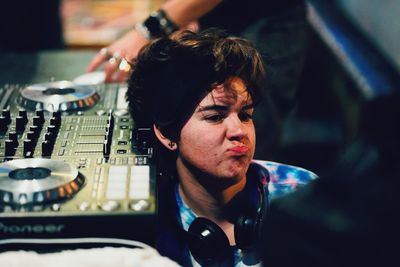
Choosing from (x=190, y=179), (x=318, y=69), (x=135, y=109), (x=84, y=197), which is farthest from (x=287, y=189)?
(x=318, y=69)

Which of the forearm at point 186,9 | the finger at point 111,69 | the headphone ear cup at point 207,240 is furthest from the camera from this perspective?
the forearm at point 186,9

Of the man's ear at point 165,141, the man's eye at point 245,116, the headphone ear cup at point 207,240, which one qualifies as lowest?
the headphone ear cup at point 207,240

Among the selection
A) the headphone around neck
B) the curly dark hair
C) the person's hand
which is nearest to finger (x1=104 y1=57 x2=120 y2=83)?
the person's hand

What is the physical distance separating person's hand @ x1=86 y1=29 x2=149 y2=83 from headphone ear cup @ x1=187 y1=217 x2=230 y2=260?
20.9 inches

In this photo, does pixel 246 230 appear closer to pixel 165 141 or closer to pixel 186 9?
pixel 165 141

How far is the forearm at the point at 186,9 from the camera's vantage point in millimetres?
1678

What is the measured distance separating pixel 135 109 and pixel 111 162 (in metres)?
0.20

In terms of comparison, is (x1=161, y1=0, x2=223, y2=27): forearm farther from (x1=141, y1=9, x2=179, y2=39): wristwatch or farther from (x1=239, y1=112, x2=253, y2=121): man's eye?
(x1=239, y1=112, x2=253, y2=121): man's eye

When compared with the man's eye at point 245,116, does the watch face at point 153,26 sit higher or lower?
higher

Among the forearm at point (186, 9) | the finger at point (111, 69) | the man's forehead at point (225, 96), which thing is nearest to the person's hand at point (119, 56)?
the finger at point (111, 69)

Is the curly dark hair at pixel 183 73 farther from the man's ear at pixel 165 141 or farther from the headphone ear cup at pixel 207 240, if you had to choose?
the headphone ear cup at pixel 207 240

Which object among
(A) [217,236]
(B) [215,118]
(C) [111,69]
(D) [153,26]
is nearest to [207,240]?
(A) [217,236]

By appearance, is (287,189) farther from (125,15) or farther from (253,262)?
(125,15)

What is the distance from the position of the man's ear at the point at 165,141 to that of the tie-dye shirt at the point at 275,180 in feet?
0.25
